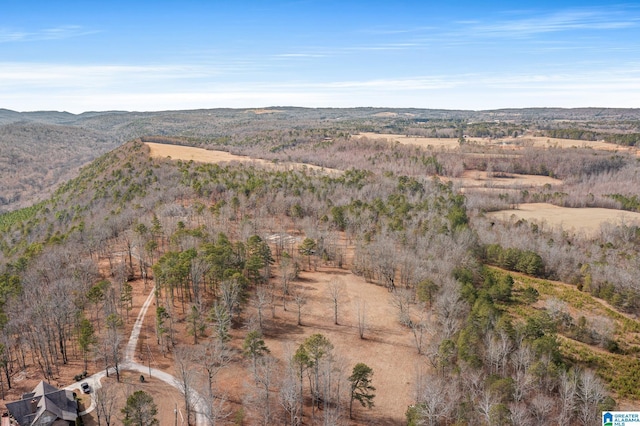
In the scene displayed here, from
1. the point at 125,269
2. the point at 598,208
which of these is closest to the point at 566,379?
the point at 125,269

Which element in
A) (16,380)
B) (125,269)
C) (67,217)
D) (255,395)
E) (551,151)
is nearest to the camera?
(255,395)

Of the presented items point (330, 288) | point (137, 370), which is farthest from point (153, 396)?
point (330, 288)

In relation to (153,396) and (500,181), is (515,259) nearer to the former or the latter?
(153,396)

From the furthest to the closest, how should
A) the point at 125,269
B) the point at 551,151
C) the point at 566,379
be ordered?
the point at 551,151
the point at 125,269
the point at 566,379

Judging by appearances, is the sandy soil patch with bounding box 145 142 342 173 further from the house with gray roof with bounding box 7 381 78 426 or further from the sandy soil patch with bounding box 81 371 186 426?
the house with gray roof with bounding box 7 381 78 426

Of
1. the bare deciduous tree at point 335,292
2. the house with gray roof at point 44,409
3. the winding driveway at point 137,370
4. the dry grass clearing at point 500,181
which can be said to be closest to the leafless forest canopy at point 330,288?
the bare deciduous tree at point 335,292

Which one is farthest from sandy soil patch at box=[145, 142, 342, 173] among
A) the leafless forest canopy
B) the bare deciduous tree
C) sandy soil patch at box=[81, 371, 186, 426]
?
sandy soil patch at box=[81, 371, 186, 426]

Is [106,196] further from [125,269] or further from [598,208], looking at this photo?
[598,208]

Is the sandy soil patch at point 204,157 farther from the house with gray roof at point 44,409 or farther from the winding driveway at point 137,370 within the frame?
the house with gray roof at point 44,409
